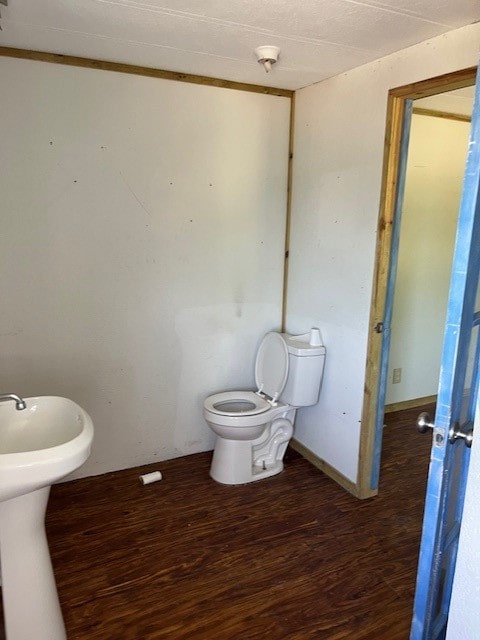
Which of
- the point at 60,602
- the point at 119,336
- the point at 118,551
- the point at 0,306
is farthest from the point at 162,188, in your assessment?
the point at 60,602

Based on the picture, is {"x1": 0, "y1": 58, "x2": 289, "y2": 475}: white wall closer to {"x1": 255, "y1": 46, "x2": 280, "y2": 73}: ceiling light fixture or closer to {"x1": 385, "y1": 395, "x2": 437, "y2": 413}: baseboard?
{"x1": 255, "y1": 46, "x2": 280, "y2": 73}: ceiling light fixture

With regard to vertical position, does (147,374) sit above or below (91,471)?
above

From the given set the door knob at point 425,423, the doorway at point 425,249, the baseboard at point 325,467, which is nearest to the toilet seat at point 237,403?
the baseboard at point 325,467

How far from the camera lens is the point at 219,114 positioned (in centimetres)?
272

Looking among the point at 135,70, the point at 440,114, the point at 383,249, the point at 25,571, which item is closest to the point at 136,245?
the point at 135,70

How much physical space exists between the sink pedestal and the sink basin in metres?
0.16

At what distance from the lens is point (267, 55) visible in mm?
2146

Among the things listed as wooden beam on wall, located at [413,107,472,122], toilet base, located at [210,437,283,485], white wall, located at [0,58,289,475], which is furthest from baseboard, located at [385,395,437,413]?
wooden beam on wall, located at [413,107,472,122]

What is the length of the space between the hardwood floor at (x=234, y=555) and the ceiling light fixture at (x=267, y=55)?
7.18 feet

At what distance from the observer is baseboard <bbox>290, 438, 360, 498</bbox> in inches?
105

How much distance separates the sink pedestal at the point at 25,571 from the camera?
1579 millimetres

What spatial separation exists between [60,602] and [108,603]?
0.61ft

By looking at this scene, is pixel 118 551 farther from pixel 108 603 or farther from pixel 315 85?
pixel 315 85

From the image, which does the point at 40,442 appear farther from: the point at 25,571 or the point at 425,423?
the point at 425,423
